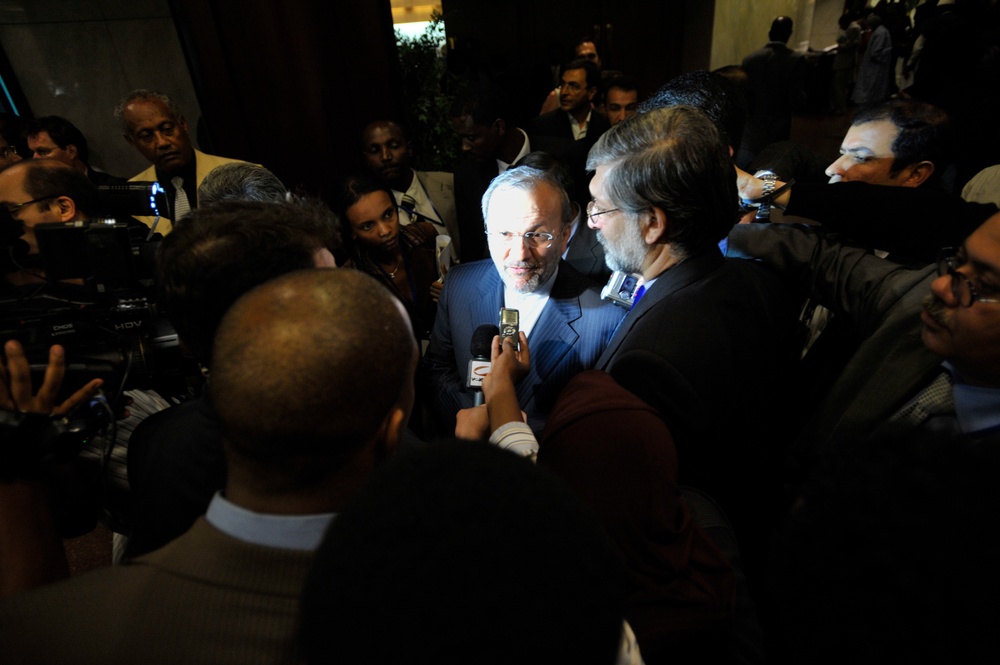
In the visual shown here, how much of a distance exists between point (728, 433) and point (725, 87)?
1881 millimetres

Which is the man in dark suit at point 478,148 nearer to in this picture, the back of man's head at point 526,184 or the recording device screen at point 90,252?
the back of man's head at point 526,184

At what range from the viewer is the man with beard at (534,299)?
2014 millimetres

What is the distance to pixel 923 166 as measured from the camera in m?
2.16

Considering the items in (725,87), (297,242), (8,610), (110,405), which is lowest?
(110,405)

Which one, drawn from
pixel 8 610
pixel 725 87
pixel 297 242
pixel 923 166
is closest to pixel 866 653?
pixel 8 610

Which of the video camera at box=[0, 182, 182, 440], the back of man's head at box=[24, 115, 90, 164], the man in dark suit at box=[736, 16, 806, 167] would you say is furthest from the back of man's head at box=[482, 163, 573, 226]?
the man in dark suit at box=[736, 16, 806, 167]

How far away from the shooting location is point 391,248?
274 cm

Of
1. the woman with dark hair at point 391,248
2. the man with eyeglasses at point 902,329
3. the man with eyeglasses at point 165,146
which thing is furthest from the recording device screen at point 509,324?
the man with eyeglasses at point 165,146

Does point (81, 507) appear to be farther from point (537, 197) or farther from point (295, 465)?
point (537, 197)

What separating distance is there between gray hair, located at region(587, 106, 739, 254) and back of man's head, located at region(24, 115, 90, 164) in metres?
4.01

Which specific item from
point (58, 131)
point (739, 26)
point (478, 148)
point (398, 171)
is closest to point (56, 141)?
point (58, 131)

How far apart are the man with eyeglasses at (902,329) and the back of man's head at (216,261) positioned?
48.0 inches

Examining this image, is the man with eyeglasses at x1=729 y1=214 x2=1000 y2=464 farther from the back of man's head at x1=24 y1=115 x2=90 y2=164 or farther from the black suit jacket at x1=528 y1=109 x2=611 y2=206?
the back of man's head at x1=24 y1=115 x2=90 y2=164

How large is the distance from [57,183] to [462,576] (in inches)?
95.1
